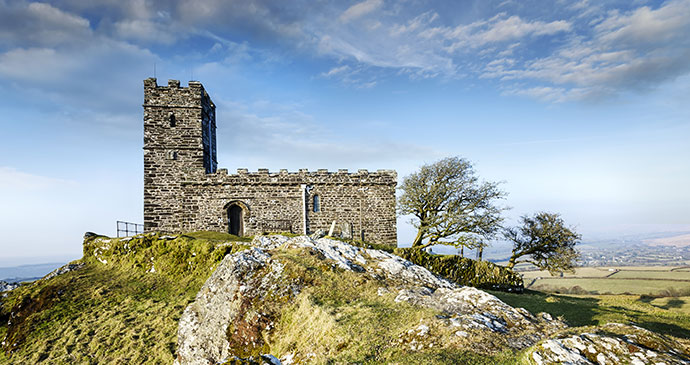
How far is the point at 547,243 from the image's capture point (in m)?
27.5

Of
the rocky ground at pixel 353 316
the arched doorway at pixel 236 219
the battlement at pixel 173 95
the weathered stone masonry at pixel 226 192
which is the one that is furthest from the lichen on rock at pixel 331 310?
the battlement at pixel 173 95

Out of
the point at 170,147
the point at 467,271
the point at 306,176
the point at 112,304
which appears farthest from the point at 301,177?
the point at 112,304

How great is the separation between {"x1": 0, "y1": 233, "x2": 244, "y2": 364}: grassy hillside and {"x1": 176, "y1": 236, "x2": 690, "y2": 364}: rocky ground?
2.39m

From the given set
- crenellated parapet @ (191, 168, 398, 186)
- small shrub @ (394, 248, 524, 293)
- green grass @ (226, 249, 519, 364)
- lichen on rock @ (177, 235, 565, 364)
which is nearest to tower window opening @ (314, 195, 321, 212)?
crenellated parapet @ (191, 168, 398, 186)

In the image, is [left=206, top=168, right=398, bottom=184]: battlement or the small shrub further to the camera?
[left=206, top=168, right=398, bottom=184]: battlement

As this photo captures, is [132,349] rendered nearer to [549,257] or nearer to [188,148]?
[188,148]

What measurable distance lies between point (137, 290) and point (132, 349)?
390 cm

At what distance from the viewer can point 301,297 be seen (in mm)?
8617

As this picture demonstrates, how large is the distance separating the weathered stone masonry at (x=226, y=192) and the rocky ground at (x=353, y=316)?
1641cm

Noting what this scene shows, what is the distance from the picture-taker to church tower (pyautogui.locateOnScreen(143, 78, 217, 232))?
27359 mm

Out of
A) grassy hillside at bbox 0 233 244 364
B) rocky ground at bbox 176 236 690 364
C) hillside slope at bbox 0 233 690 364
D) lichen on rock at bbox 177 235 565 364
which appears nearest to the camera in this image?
rocky ground at bbox 176 236 690 364

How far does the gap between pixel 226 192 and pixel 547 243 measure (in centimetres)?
2486

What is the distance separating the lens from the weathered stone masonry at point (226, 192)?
27.4 meters

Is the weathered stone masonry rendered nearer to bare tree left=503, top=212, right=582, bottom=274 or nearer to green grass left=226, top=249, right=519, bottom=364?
bare tree left=503, top=212, right=582, bottom=274
